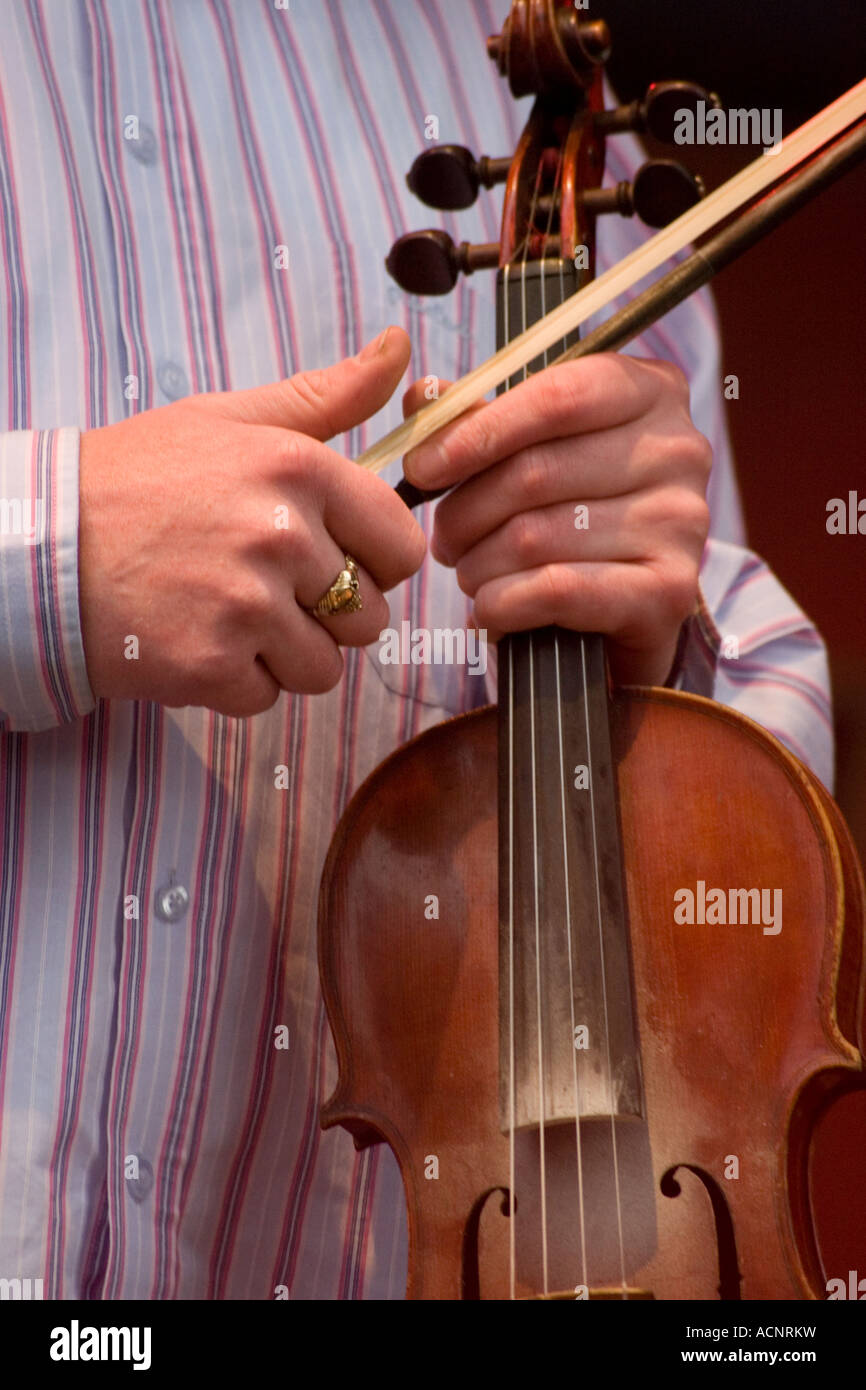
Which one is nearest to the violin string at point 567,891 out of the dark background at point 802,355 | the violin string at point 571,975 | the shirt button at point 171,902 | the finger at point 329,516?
the violin string at point 571,975

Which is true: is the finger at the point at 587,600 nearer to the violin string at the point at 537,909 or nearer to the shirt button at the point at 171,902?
the violin string at the point at 537,909

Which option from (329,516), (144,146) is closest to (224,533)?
(329,516)

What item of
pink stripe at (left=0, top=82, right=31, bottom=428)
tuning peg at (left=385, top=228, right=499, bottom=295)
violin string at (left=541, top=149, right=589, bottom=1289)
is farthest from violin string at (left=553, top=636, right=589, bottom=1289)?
pink stripe at (left=0, top=82, right=31, bottom=428)

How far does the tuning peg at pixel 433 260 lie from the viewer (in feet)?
2.33

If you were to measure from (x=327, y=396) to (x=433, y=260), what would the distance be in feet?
0.45

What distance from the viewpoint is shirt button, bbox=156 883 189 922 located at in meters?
0.72

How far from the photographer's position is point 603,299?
0.66 m

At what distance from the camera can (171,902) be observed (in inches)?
28.2

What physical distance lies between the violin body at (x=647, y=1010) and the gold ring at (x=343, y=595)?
10cm

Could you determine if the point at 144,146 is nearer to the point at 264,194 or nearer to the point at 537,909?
the point at 264,194

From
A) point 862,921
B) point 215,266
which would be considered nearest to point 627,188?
point 215,266

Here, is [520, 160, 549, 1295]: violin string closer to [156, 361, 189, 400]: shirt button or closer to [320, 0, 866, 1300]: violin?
[320, 0, 866, 1300]: violin

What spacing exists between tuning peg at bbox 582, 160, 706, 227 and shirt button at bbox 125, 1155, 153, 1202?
22.3 inches
